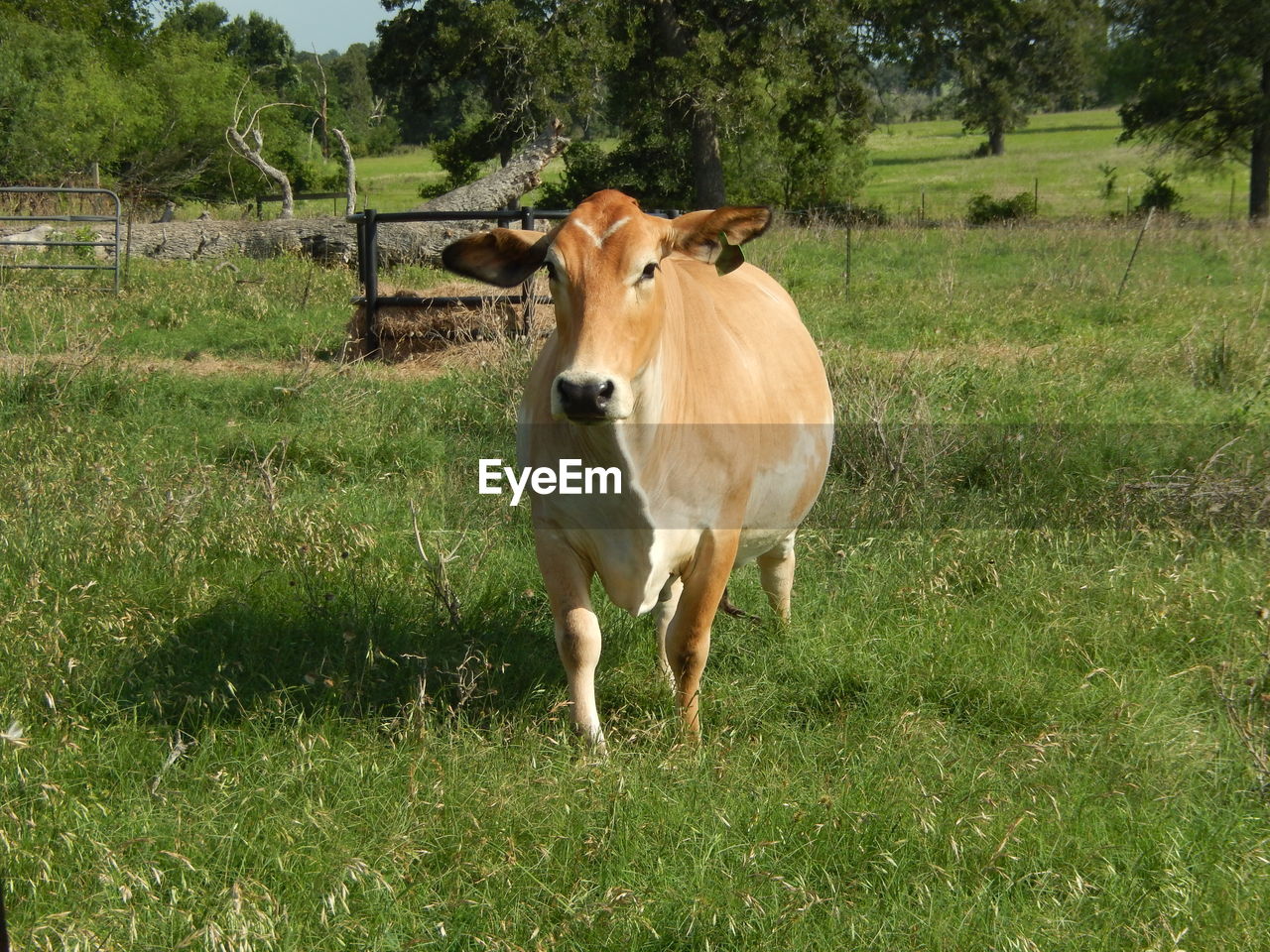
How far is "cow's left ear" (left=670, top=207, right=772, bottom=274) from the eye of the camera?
3842 mm

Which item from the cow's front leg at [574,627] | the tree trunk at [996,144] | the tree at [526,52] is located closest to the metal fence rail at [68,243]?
the tree at [526,52]

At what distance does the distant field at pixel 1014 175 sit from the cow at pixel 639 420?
28.3 meters

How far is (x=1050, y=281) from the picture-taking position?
14781mm

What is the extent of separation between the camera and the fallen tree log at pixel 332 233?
16.6 m

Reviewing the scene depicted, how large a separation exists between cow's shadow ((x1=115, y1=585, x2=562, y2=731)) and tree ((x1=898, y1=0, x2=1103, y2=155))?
26.8 metres

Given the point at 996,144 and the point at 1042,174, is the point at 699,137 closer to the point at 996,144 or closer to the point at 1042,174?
the point at 1042,174

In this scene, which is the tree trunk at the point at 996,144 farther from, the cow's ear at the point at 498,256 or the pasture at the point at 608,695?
the cow's ear at the point at 498,256

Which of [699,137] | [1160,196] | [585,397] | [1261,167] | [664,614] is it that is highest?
[699,137]

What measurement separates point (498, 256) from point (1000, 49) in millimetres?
32611

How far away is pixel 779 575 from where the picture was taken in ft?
17.5

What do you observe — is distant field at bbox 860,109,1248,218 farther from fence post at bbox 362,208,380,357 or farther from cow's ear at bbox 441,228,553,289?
cow's ear at bbox 441,228,553,289

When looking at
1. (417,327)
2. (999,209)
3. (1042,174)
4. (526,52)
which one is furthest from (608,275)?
(1042,174)

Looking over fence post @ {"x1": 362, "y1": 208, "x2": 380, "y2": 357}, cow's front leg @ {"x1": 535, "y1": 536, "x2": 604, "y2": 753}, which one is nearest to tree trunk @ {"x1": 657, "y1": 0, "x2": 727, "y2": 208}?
fence post @ {"x1": 362, "y1": 208, "x2": 380, "y2": 357}

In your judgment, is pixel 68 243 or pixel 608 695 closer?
pixel 608 695
